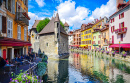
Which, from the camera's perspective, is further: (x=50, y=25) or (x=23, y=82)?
(x=50, y=25)

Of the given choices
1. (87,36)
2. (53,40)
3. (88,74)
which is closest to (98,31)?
(87,36)

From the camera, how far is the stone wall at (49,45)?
2769 centimetres

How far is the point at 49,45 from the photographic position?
29047 mm

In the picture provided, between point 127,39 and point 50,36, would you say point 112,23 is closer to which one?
point 127,39

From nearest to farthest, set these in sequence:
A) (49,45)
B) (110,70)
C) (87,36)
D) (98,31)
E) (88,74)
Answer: (88,74), (110,70), (49,45), (98,31), (87,36)

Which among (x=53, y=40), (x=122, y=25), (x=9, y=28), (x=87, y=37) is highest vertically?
(x=122, y=25)

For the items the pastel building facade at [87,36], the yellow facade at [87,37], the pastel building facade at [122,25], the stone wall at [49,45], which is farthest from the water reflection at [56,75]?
the yellow facade at [87,37]

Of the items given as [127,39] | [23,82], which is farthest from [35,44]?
[23,82]

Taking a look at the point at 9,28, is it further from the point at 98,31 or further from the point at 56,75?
the point at 98,31

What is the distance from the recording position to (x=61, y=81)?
1059cm

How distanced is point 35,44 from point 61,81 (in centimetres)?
3046

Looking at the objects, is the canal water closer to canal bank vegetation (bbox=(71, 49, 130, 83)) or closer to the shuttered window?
canal bank vegetation (bbox=(71, 49, 130, 83))

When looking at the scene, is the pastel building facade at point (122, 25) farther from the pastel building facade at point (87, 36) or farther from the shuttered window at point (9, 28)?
the shuttered window at point (9, 28)

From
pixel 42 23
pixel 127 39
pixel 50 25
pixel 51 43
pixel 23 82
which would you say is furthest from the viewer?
pixel 42 23
